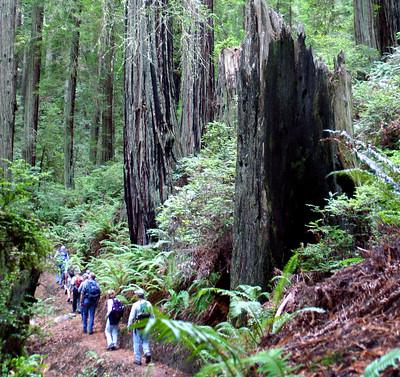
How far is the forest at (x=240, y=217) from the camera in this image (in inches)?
136

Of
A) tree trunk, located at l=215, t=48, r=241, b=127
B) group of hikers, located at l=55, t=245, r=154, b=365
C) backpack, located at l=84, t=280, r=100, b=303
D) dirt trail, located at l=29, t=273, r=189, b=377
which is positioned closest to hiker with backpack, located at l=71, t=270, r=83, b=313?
group of hikers, located at l=55, t=245, r=154, b=365

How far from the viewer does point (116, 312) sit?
33.0 ft

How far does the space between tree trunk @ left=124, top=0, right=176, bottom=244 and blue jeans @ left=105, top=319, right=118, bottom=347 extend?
2293mm

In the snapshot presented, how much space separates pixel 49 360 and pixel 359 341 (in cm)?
943

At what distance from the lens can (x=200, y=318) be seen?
804 centimetres

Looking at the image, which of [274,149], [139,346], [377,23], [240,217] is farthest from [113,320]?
[377,23]

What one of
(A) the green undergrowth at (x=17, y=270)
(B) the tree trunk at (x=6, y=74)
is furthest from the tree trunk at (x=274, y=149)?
(B) the tree trunk at (x=6, y=74)

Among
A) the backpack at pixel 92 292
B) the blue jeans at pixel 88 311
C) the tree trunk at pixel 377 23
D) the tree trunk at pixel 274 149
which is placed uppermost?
the tree trunk at pixel 377 23

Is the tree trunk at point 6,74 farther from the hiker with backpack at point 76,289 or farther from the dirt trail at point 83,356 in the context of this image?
the hiker with backpack at point 76,289

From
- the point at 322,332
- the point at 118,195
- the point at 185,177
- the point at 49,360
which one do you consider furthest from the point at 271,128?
the point at 118,195

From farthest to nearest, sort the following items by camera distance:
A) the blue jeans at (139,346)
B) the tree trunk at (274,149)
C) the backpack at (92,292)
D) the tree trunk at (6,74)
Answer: the backpack at (92,292)
the blue jeans at (139,346)
the tree trunk at (6,74)
the tree trunk at (274,149)

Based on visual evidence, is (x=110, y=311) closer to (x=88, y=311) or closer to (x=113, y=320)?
(x=113, y=320)

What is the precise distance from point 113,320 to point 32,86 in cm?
1595

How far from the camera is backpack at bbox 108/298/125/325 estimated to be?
10.0m
